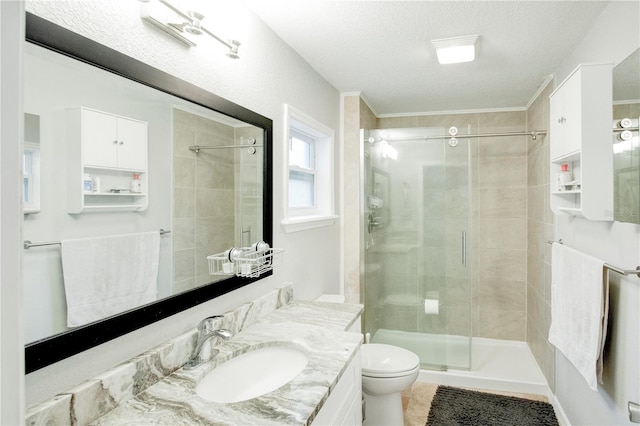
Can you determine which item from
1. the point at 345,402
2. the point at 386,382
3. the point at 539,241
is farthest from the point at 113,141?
the point at 539,241

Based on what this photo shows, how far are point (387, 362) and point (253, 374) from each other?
1116mm

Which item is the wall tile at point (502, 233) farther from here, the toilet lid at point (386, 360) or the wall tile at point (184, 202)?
the wall tile at point (184, 202)

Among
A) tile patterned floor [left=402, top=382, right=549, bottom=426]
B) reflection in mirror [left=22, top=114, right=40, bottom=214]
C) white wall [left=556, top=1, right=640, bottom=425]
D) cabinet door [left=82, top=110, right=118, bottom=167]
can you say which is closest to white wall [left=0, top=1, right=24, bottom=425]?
reflection in mirror [left=22, top=114, right=40, bottom=214]

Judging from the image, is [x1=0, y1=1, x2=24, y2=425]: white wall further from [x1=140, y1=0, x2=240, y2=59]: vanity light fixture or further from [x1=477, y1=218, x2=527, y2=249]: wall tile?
[x1=477, y1=218, x2=527, y2=249]: wall tile

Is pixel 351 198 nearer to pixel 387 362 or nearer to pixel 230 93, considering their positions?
pixel 387 362

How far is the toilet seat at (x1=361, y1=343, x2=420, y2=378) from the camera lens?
2.16 metres

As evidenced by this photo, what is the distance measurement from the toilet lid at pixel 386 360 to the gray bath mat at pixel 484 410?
19.3 inches

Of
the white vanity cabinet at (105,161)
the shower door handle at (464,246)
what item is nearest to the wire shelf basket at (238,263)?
the white vanity cabinet at (105,161)

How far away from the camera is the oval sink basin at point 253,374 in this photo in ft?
4.27

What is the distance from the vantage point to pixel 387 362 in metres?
2.29

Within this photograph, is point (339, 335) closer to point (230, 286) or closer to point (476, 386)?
point (230, 286)

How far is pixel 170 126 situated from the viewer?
4.22 ft

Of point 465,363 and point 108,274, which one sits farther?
point 465,363

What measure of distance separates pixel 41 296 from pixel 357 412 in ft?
4.40
